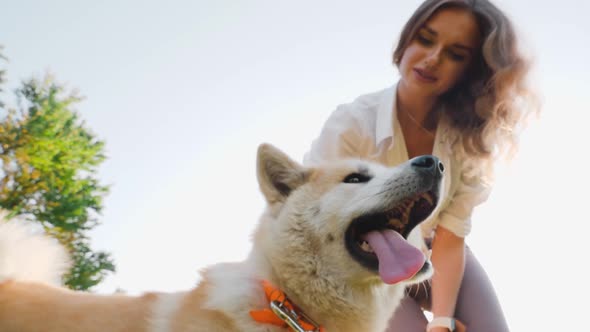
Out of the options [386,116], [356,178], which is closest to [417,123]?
[386,116]

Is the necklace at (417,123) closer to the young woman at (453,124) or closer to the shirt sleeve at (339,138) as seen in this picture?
the young woman at (453,124)

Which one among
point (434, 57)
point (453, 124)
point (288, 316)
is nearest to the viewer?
point (288, 316)

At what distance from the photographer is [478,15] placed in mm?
3137

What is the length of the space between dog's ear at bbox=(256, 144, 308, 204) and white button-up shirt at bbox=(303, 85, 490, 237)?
2.23ft

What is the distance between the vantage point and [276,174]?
2576 mm

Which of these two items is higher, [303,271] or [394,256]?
[303,271]

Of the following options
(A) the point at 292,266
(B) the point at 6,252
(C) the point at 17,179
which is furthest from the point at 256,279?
(C) the point at 17,179

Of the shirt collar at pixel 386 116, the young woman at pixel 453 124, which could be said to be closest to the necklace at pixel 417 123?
the young woman at pixel 453 124

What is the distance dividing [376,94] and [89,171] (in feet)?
39.5

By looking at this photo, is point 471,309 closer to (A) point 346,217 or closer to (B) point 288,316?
(A) point 346,217

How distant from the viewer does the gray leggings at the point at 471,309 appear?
3.13 m

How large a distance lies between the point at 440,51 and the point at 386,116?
541mm

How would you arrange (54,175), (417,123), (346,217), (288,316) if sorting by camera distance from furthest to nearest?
(54,175) < (417,123) < (346,217) < (288,316)

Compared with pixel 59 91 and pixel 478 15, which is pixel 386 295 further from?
pixel 59 91
